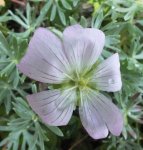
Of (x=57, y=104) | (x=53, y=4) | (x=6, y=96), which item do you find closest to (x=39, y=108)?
(x=57, y=104)

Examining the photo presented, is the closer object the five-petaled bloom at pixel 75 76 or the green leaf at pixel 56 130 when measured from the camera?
the five-petaled bloom at pixel 75 76

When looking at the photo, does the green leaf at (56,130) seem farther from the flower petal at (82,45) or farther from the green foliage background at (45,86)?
the flower petal at (82,45)

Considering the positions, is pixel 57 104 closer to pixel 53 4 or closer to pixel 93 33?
pixel 93 33

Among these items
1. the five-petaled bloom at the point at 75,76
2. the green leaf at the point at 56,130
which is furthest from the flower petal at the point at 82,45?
the green leaf at the point at 56,130

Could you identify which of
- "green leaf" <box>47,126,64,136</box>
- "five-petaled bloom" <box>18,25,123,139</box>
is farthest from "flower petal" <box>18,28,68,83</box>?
"green leaf" <box>47,126,64,136</box>

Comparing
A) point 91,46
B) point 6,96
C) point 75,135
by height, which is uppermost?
point 91,46

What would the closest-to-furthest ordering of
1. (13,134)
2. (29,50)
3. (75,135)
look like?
1. (29,50)
2. (13,134)
3. (75,135)

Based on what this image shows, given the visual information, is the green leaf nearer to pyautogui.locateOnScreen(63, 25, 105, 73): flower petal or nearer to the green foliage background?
the green foliage background
